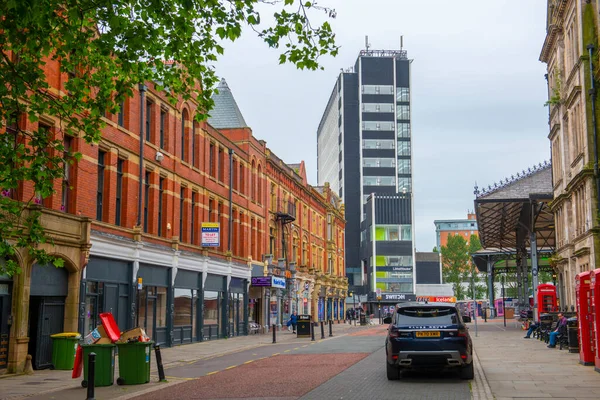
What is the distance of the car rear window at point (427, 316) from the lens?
51.5 feet

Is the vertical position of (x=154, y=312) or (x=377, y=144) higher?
(x=377, y=144)

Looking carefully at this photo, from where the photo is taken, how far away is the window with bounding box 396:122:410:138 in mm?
115475

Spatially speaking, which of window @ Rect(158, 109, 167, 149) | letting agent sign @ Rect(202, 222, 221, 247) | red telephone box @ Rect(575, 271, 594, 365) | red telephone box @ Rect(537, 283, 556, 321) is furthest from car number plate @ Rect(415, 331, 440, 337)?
red telephone box @ Rect(537, 283, 556, 321)

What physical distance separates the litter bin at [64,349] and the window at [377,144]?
98234 millimetres

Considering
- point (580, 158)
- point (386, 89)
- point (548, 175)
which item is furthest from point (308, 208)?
point (386, 89)

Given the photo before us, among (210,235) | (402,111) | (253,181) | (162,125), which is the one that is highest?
(402,111)

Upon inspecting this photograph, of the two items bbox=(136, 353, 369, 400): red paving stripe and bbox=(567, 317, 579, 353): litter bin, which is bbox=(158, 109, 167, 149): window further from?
bbox=(567, 317, 579, 353): litter bin

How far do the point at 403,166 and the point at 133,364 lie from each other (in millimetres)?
102826

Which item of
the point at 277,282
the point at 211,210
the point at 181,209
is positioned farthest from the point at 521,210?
the point at 181,209

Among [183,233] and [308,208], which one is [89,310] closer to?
[183,233]

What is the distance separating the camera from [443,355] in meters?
15.3

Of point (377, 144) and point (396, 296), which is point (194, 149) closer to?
point (396, 296)

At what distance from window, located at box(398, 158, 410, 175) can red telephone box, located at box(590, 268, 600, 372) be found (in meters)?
99.3

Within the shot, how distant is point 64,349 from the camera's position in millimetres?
20328
